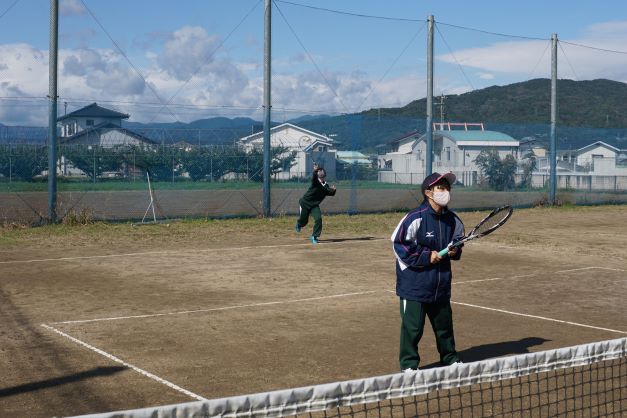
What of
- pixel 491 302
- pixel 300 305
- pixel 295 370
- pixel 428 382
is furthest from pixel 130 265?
pixel 428 382

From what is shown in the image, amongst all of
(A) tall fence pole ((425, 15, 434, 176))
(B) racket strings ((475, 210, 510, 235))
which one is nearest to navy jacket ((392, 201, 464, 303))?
(B) racket strings ((475, 210, 510, 235))

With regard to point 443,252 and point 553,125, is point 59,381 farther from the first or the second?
point 553,125

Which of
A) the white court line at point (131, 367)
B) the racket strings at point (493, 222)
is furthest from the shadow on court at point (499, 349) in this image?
the white court line at point (131, 367)

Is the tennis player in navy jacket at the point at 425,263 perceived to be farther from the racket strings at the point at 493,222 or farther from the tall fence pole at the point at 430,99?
the tall fence pole at the point at 430,99

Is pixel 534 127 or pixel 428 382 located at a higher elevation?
pixel 534 127

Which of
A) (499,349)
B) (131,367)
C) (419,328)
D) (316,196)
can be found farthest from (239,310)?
(316,196)

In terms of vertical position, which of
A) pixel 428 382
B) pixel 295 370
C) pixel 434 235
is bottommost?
pixel 295 370

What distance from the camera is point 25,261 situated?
16.6 meters

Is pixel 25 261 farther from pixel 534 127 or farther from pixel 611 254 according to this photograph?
pixel 534 127

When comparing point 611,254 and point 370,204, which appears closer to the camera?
point 611,254

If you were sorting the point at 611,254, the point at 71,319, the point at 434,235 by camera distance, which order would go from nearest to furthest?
1. the point at 434,235
2. the point at 71,319
3. the point at 611,254

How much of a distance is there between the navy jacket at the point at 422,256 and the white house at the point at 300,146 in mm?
22241

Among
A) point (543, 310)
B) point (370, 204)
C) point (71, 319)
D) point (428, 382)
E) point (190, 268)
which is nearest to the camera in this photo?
point (428, 382)

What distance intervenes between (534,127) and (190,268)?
2360cm
